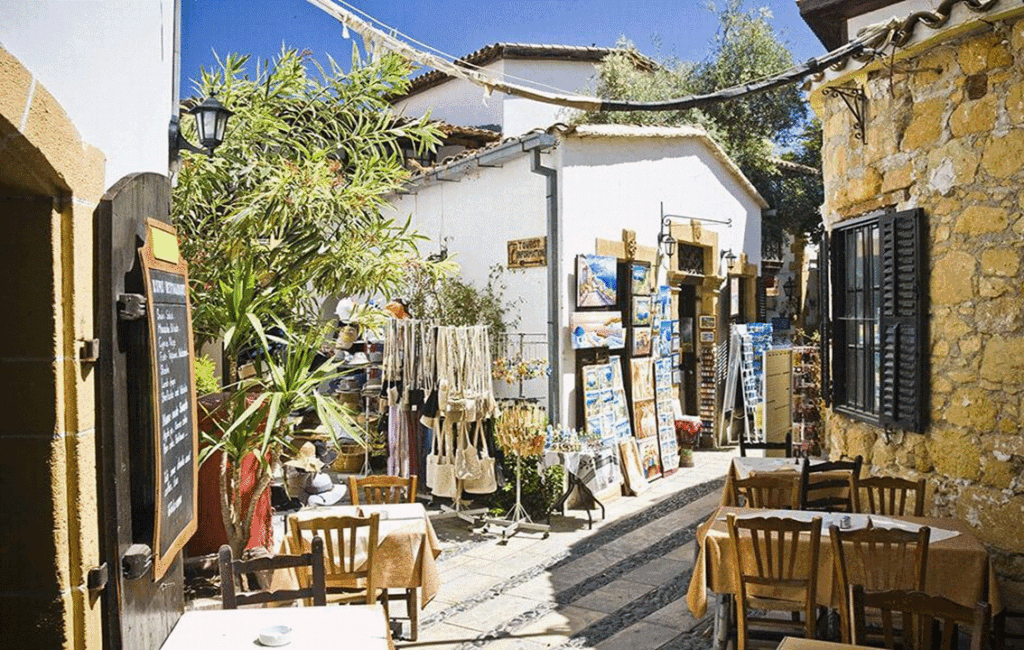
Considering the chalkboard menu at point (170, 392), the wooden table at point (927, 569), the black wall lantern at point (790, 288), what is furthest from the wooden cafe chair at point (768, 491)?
the black wall lantern at point (790, 288)

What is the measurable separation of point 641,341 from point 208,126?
19.6ft

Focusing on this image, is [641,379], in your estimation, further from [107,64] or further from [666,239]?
[107,64]

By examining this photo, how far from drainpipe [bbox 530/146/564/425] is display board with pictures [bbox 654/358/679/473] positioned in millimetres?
1939

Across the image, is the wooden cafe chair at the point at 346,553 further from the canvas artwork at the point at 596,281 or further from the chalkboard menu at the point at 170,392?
the canvas artwork at the point at 596,281

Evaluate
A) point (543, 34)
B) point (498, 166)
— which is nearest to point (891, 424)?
point (498, 166)

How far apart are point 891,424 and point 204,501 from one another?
4.46 m

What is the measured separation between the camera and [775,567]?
174 inches

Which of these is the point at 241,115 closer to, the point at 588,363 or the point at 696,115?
the point at 588,363

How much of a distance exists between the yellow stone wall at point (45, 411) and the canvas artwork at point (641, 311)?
7.64m

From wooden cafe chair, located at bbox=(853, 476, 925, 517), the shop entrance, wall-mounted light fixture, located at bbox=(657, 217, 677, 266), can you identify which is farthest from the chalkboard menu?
the shop entrance

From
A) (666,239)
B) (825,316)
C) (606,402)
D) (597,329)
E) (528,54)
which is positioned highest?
(528,54)

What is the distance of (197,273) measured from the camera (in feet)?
16.1

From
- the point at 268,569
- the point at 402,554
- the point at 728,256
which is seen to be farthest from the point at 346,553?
the point at 728,256

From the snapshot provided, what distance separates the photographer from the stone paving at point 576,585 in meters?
5.26
